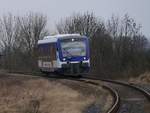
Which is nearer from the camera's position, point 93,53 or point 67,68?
point 67,68

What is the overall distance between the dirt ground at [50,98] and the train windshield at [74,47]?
19.9 ft

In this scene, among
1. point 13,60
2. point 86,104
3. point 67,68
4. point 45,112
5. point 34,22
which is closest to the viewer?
point 45,112

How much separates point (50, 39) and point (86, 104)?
723 inches

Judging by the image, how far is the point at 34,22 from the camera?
267 ft

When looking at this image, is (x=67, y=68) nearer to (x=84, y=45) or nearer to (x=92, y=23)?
(x=84, y=45)

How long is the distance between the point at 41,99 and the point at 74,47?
1403 cm

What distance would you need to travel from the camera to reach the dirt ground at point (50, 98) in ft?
62.8

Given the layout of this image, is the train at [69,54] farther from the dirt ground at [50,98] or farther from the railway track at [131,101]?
the railway track at [131,101]

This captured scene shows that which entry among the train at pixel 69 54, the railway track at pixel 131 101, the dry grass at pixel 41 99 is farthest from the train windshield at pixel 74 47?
the railway track at pixel 131 101

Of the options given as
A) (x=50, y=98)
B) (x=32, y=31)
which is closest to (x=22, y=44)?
(x=32, y=31)

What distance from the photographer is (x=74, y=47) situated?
3653 cm

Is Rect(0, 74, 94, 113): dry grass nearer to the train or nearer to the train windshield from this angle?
the train

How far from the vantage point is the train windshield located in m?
36.3

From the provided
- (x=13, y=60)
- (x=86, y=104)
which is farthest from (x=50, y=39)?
(x=13, y=60)
